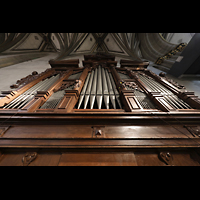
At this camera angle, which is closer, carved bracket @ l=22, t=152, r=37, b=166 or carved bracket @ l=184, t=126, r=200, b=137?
carved bracket @ l=22, t=152, r=37, b=166

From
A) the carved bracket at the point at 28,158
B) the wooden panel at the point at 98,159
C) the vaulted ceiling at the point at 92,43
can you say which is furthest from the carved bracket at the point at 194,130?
the vaulted ceiling at the point at 92,43

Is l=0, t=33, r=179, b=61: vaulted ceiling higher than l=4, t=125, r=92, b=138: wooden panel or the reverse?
higher

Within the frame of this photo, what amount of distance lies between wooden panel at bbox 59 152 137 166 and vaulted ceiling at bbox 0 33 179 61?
8.34m

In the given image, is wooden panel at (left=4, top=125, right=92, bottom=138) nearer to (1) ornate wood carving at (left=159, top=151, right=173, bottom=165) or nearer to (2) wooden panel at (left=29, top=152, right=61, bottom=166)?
(2) wooden panel at (left=29, top=152, right=61, bottom=166)

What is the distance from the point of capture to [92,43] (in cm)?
1059

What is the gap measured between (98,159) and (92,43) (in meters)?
12.2

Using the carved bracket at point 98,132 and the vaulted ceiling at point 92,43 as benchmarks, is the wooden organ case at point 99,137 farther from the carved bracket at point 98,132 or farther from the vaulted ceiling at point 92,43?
the vaulted ceiling at point 92,43

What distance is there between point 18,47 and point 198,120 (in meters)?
15.0

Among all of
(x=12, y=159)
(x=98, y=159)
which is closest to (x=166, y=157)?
(x=98, y=159)

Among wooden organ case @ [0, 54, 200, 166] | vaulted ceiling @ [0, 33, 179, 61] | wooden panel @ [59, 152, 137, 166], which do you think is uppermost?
vaulted ceiling @ [0, 33, 179, 61]

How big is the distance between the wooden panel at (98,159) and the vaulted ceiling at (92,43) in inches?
328

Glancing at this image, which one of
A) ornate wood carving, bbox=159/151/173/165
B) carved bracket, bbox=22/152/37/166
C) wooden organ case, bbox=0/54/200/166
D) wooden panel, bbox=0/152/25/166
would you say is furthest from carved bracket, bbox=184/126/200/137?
wooden panel, bbox=0/152/25/166

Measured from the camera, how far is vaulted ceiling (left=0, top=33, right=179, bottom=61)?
26.9 feet
